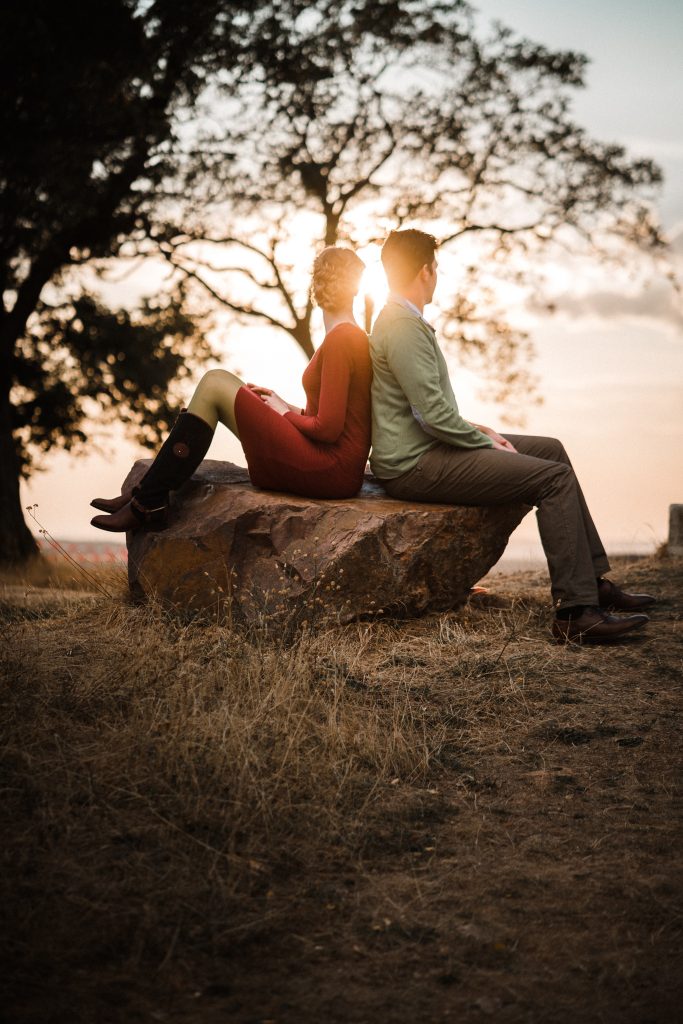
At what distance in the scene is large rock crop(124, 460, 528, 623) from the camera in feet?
20.1

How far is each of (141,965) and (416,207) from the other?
1269 cm

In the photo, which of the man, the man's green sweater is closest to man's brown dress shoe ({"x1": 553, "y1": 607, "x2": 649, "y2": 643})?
the man

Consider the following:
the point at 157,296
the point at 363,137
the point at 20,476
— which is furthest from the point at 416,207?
the point at 20,476

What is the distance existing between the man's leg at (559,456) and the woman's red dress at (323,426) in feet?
3.81

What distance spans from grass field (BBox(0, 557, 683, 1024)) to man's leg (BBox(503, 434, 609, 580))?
706mm

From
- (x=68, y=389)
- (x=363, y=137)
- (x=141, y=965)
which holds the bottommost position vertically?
(x=141, y=965)

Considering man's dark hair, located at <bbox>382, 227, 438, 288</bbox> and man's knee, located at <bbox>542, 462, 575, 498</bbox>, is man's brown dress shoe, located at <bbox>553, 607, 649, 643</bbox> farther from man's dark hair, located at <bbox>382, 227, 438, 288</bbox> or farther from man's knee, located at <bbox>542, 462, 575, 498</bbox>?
man's dark hair, located at <bbox>382, 227, 438, 288</bbox>

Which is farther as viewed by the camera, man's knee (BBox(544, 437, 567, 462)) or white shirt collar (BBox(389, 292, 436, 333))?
man's knee (BBox(544, 437, 567, 462))

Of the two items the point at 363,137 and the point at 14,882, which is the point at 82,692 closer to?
the point at 14,882

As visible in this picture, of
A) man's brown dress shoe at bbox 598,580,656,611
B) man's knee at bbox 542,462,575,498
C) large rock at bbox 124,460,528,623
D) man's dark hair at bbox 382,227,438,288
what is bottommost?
man's brown dress shoe at bbox 598,580,656,611

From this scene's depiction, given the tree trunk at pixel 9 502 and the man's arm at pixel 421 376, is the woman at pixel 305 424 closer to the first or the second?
the man's arm at pixel 421 376

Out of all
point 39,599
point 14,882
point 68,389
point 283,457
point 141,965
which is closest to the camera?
point 141,965

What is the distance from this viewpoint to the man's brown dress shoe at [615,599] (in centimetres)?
688

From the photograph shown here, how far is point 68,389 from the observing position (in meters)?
13.8
